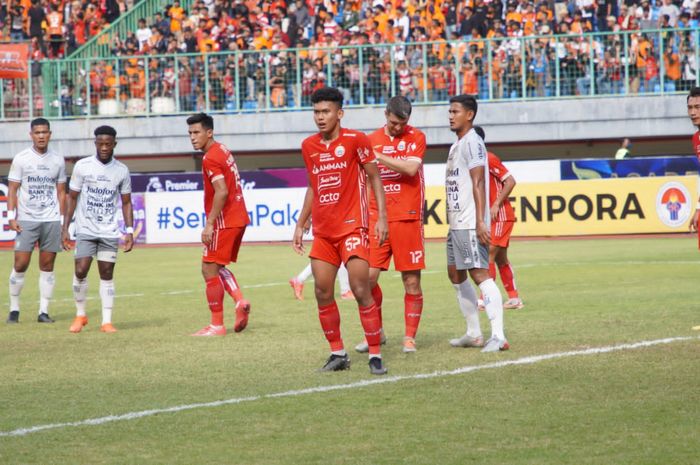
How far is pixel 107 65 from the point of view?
33875 mm

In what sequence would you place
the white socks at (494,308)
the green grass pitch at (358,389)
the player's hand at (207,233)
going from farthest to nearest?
the player's hand at (207,233), the white socks at (494,308), the green grass pitch at (358,389)

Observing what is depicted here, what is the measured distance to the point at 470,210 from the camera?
9.86m

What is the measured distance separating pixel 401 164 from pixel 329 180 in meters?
1.18

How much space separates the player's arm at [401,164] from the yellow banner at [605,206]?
1714cm

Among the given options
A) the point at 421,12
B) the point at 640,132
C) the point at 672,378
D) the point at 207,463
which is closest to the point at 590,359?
the point at 672,378

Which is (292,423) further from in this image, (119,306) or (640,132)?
(640,132)

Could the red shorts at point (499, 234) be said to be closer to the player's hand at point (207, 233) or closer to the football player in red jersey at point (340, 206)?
the player's hand at point (207, 233)

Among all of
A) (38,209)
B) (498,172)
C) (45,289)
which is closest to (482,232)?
(498,172)

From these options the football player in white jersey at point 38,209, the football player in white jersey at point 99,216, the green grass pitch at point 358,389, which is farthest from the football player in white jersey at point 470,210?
the football player in white jersey at point 38,209

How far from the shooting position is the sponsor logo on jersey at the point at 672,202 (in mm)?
26516

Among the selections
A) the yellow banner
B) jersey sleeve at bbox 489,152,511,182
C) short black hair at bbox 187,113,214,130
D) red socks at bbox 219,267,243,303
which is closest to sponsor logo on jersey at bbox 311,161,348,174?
short black hair at bbox 187,113,214,130

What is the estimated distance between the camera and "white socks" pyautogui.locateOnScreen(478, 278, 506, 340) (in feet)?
32.2

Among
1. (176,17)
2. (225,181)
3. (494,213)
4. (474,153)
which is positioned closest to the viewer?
(474,153)

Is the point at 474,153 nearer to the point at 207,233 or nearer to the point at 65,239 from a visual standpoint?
the point at 207,233
